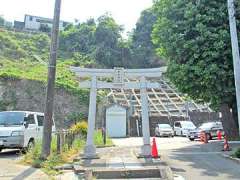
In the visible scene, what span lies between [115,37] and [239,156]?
4402cm

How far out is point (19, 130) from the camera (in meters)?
16.0

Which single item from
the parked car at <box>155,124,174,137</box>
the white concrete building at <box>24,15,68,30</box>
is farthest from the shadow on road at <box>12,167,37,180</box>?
the white concrete building at <box>24,15,68,30</box>

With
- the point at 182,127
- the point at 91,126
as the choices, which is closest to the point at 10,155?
the point at 91,126

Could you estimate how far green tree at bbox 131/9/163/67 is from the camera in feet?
191

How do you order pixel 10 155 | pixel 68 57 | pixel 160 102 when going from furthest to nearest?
pixel 68 57
pixel 160 102
pixel 10 155

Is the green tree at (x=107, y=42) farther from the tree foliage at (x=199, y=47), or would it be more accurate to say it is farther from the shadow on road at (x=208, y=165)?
the shadow on road at (x=208, y=165)

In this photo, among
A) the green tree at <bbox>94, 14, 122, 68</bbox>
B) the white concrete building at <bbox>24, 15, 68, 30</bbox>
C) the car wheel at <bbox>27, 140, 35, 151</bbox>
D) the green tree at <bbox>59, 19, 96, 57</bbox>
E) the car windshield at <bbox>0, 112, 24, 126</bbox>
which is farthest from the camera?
the white concrete building at <bbox>24, 15, 68, 30</bbox>

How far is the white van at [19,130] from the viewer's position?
51.8 ft

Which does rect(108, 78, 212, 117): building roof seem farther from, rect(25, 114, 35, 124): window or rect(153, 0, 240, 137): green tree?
rect(25, 114, 35, 124): window

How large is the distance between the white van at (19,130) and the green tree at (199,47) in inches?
369

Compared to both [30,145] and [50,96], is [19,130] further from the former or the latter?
[50,96]

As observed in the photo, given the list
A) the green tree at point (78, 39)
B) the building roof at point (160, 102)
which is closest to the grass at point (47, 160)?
the building roof at point (160, 102)

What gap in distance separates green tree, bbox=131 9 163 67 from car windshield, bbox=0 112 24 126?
4188 centimetres

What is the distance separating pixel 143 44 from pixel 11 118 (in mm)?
45664
